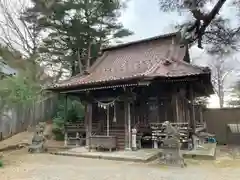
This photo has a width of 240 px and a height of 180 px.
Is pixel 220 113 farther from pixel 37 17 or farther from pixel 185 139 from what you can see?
pixel 37 17

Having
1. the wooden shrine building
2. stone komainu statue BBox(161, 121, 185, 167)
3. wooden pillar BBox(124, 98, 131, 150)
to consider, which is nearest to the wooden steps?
→ the wooden shrine building

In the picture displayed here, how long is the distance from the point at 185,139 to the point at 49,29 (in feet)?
41.0

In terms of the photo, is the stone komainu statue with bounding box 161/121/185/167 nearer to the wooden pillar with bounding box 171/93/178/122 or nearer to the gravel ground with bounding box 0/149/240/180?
the gravel ground with bounding box 0/149/240/180

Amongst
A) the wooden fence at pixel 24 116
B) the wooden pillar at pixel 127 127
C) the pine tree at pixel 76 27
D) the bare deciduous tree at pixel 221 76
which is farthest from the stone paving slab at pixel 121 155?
the bare deciduous tree at pixel 221 76

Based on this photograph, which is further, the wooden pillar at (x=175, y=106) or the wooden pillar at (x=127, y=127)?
the wooden pillar at (x=175, y=106)

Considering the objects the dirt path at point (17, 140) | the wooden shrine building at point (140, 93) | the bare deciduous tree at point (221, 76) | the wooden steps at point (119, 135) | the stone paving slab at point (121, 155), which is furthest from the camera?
the bare deciduous tree at point (221, 76)

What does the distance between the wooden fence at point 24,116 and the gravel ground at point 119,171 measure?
13.7ft

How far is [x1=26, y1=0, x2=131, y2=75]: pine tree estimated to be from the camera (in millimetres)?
14820

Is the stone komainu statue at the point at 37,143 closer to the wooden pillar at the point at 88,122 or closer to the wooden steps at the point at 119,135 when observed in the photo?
the wooden pillar at the point at 88,122

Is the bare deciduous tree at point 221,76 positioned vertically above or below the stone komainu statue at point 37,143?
above

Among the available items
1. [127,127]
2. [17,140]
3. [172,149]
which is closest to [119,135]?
[127,127]

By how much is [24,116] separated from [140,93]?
761cm

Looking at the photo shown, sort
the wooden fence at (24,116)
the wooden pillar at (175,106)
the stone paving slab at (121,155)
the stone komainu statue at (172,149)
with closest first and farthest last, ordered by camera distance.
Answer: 1. the stone komainu statue at (172,149)
2. the stone paving slab at (121,155)
3. the wooden pillar at (175,106)
4. the wooden fence at (24,116)

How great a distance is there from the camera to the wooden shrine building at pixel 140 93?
830 cm
